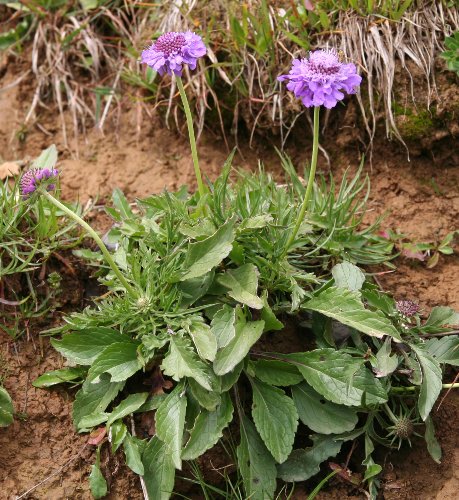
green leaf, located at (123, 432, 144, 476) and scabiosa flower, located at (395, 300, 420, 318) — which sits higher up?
scabiosa flower, located at (395, 300, 420, 318)

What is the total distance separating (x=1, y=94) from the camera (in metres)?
4.05

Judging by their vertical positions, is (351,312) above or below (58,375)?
above

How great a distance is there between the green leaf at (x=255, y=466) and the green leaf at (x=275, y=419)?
3.7 inches

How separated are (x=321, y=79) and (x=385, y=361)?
101cm

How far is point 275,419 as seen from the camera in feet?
8.43

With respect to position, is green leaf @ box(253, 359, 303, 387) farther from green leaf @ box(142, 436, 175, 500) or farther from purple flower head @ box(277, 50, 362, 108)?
purple flower head @ box(277, 50, 362, 108)

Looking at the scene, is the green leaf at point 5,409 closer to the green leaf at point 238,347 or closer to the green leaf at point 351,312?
the green leaf at point 238,347

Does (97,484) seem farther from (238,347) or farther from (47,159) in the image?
(47,159)

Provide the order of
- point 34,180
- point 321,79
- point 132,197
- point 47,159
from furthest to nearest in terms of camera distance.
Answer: point 132,197 → point 47,159 → point 34,180 → point 321,79

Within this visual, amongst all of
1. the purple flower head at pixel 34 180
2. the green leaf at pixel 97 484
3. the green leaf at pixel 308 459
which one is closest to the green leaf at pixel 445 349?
the green leaf at pixel 308 459

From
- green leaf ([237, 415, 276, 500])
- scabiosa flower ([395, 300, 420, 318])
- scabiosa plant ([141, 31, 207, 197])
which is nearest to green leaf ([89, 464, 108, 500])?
green leaf ([237, 415, 276, 500])

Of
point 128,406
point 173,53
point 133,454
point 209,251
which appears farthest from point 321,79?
point 133,454

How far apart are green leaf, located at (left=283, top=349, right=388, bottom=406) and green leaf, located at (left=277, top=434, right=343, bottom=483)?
0.19 m

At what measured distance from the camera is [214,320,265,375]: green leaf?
2.47 metres
